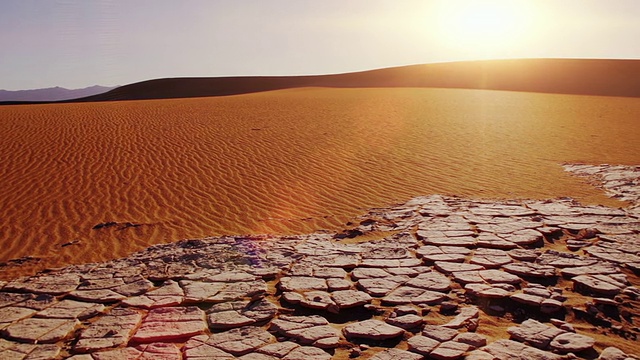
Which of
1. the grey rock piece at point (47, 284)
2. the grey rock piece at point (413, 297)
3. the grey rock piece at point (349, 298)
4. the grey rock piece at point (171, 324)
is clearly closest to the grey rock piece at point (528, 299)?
the grey rock piece at point (413, 297)

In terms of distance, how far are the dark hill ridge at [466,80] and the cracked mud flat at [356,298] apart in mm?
31247

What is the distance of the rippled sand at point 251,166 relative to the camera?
7.68m

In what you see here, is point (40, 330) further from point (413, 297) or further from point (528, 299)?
point (528, 299)

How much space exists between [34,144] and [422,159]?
1060 centimetres

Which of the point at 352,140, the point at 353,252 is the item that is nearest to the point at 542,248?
the point at 353,252

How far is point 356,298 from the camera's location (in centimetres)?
476

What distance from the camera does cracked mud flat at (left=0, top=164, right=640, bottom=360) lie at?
155 inches

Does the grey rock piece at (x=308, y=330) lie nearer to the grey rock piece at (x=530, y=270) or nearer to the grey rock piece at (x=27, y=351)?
the grey rock piece at (x=27, y=351)

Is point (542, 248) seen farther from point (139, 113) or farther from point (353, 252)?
point (139, 113)

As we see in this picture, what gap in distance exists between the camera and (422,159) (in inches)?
492

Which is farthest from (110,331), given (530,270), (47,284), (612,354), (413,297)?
(530,270)

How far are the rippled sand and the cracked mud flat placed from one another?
119cm

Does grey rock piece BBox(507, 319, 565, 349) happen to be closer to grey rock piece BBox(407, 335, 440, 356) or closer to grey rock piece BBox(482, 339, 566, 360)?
grey rock piece BBox(482, 339, 566, 360)

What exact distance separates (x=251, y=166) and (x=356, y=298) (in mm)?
7325
